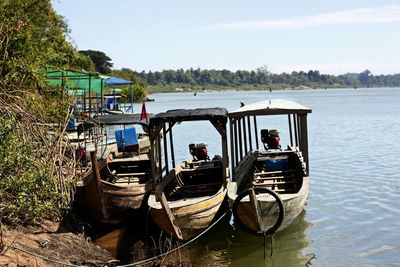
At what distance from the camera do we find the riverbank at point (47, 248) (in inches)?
328

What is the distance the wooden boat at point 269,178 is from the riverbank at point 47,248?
264 cm

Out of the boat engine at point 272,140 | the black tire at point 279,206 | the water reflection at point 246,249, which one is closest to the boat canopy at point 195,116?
the black tire at point 279,206

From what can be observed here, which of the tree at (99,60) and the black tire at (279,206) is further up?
the tree at (99,60)

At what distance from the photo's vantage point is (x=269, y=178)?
13.1 meters

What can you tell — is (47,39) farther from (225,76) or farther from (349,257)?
(225,76)

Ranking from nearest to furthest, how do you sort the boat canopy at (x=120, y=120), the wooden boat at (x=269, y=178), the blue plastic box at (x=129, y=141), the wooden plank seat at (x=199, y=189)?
the wooden boat at (x=269, y=178) < the wooden plank seat at (x=199, y=189) < the boat canopy at (x=120, y=120) < the blue plastic box at (x=129, y=141)

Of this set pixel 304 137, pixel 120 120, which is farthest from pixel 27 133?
pixel 304 137

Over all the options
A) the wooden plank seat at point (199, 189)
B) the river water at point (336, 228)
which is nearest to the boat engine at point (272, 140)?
the river water at point (336, 228)

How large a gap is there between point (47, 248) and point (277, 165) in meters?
6.89

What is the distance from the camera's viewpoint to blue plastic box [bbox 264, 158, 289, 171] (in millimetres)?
14258

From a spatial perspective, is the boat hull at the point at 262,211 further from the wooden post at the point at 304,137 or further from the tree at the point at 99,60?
the tree at the point at 99,60

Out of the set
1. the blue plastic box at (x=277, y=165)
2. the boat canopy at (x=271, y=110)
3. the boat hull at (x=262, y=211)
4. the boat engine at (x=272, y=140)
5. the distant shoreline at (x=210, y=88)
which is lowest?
the boat hull at (x=262, y=211)

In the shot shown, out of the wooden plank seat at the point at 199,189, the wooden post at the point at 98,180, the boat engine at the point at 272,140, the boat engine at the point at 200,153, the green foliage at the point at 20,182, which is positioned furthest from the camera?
the boat engine at the point at 272,140

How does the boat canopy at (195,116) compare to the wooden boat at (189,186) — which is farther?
the boat canopy at (195,116)
